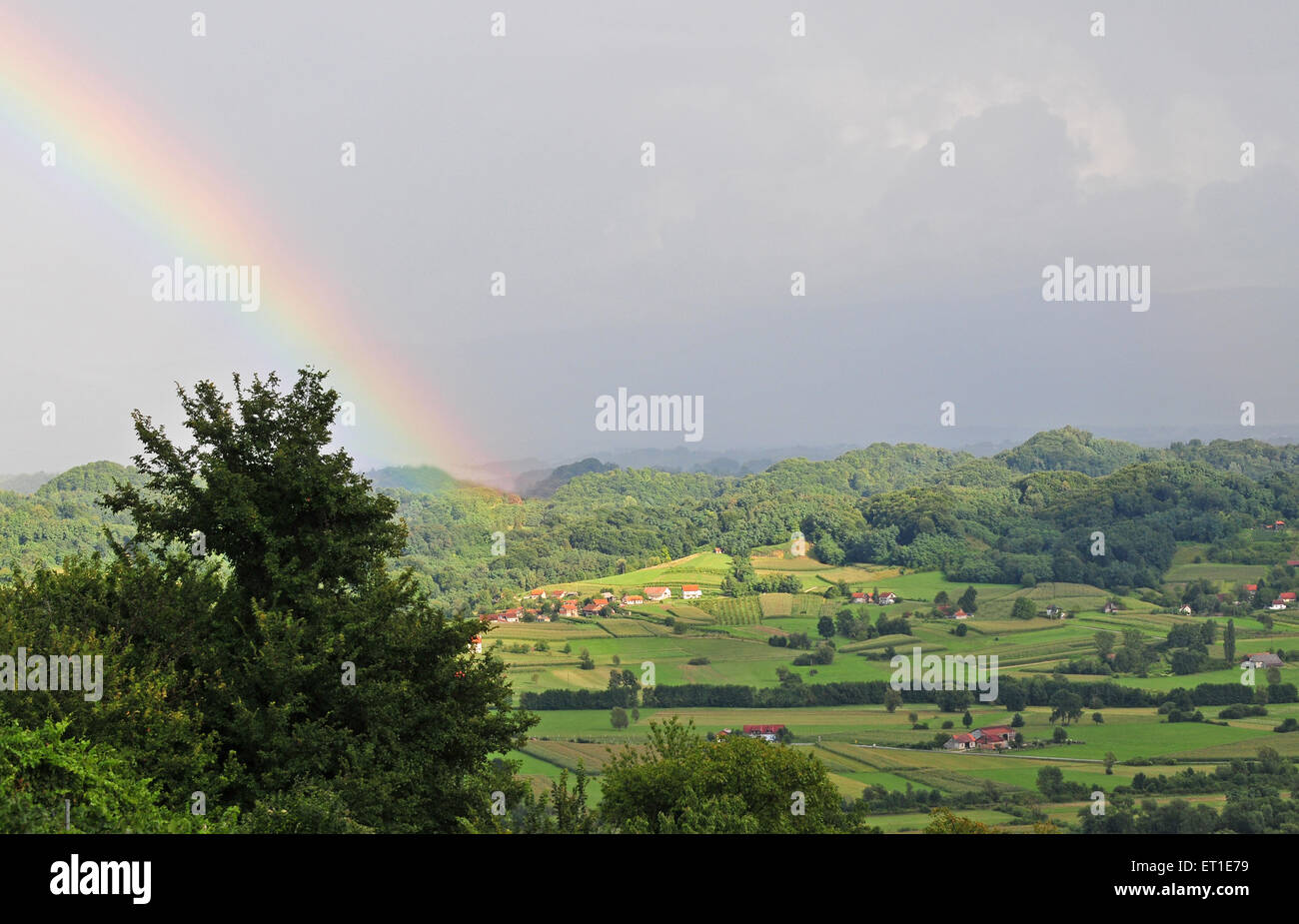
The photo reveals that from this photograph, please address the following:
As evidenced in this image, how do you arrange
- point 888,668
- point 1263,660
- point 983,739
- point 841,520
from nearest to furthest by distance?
point 983,739 → point 888,668 → point 1263,660 → point 841,520

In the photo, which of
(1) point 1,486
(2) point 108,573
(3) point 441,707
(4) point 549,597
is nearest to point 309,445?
(2) point 108,573

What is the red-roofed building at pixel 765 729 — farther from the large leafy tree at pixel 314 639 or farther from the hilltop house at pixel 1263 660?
the large leafy tree at pixel 314 639

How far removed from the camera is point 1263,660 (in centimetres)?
8562

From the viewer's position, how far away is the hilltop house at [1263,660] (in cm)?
8462

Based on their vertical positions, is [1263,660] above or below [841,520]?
below

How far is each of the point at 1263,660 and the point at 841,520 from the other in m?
53.0

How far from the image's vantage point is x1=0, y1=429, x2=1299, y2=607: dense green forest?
107 meters

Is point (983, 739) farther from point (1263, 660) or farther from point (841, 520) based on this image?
point (841, 520)

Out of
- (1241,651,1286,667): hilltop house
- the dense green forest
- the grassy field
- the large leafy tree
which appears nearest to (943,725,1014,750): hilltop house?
the grassy field

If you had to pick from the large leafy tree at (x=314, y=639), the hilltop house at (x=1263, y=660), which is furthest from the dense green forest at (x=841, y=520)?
the large leafy tree at (x=314, y=639)

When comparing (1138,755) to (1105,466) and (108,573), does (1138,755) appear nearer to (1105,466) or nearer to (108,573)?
(108,573)

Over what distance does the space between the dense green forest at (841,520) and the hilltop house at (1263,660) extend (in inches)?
830

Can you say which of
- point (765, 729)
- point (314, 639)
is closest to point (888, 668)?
point (765, 729)
